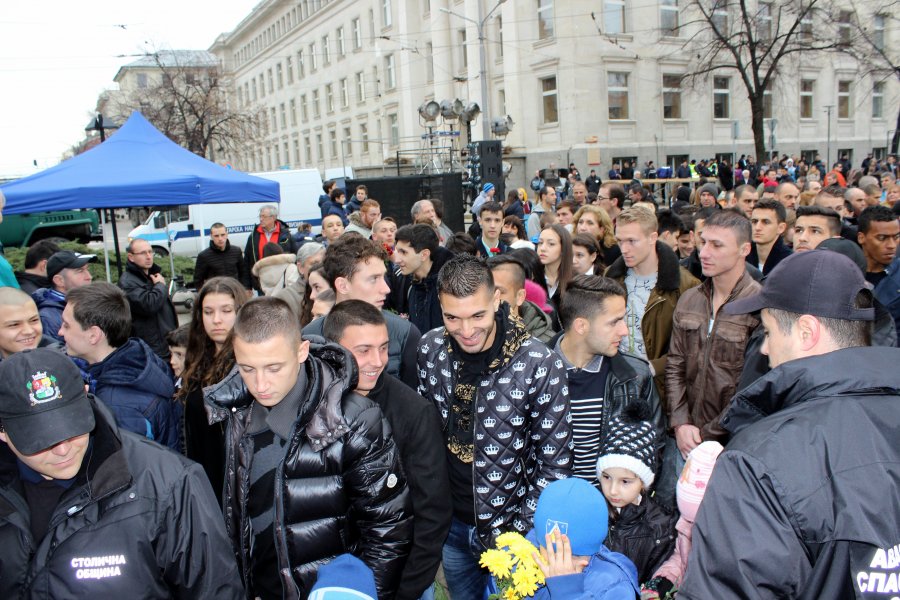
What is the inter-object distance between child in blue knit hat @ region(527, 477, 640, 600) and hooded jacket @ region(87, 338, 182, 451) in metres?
2.03

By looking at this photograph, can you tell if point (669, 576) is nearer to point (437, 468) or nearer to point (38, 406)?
point (437, 468)

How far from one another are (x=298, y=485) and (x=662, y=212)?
212 inches

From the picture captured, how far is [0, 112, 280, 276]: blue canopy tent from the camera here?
299 inches

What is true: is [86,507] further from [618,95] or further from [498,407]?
[618,95]

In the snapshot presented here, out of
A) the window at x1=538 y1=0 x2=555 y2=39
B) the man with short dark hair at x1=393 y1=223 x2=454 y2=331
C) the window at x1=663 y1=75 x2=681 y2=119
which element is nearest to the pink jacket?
the man with short dark hair at x1=393 y1=223 x2=454 y2=331

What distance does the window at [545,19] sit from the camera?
1143 inches

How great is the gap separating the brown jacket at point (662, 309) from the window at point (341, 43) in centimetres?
4786

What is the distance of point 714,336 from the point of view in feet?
11.9

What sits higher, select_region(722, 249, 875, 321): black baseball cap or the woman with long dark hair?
select_region(722, 249, 875, 321): black baseball cap

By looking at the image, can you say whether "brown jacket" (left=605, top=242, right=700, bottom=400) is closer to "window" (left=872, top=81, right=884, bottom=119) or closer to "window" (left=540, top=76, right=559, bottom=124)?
"window" (left=540, top=76, right=559, bottom=124)

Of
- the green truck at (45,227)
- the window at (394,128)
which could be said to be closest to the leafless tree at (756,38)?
the window at (394,128)

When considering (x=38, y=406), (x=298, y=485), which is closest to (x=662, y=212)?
(x=298, y=485)

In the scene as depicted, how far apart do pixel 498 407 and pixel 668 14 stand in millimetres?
33705

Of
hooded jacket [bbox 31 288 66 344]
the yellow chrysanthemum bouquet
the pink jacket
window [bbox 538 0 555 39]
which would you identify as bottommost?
the pink jacket
